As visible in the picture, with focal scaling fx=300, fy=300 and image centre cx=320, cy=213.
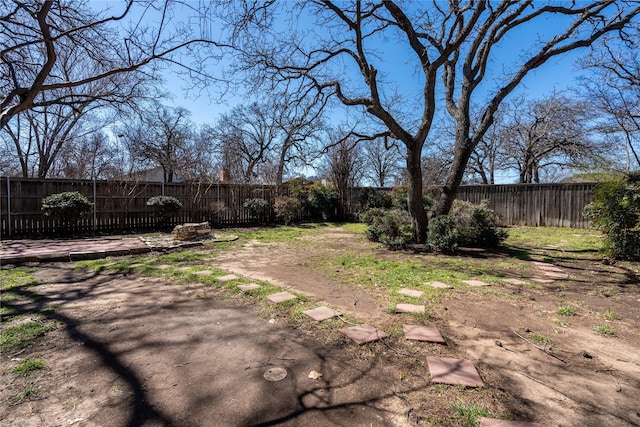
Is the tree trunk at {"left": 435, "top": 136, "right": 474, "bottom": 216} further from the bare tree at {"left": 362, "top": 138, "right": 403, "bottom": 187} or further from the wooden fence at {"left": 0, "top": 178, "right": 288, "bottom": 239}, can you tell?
the bare tree at {"left": 362, "top": 138, "right": 403, "bottom": 187}

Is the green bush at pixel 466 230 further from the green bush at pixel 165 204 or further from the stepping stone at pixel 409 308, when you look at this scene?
the green bush at pixel 165 204

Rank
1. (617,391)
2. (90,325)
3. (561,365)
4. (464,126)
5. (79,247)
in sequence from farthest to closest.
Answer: (464,126) < (79,247) < (90,325) < (561,365) < (617,391)

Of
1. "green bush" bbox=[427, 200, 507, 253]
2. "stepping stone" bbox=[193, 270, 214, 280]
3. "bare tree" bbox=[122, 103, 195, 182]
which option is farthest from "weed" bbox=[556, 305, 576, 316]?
"bare tree" bbox=[122, 103, 195, 182]

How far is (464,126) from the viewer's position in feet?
22.8

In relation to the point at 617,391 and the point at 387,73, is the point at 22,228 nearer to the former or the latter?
the point at 387,73

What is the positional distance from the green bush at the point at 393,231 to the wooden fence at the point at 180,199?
6226 millimetres

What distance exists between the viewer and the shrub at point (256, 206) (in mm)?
11992

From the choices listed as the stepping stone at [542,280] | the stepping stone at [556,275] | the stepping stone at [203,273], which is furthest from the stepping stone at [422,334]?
the stepping stone at [556,275]

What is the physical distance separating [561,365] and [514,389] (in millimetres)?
569

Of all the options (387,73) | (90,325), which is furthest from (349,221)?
(90,325)

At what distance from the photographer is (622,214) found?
17.2 ft

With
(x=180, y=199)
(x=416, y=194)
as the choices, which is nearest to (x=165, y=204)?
(x=180, y=199)

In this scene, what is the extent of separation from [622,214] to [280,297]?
20.0 feet

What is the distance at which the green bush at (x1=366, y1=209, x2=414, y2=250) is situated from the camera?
6.77 metres
